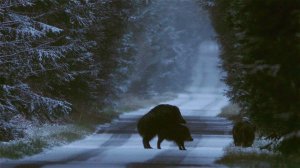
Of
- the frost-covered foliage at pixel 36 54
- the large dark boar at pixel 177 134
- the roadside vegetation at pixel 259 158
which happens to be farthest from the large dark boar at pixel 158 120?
the roadside vegetation at pixel 259 158

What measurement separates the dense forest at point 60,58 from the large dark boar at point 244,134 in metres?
5.04

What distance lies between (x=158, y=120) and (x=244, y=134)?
255 centimetres

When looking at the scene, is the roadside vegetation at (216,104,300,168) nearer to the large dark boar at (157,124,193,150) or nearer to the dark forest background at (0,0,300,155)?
the dark forest background at (0,0,300,155)

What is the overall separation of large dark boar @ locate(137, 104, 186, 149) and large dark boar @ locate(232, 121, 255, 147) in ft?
5.69

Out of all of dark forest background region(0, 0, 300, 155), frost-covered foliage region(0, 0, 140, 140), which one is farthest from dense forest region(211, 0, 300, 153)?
frost-covered foliage region(0, 0, 140, 140)

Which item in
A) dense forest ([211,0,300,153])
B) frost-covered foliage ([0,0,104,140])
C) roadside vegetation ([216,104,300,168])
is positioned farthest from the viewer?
frost-covered foliage ([0,0,104,140])

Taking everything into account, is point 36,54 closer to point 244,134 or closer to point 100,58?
point 244,134

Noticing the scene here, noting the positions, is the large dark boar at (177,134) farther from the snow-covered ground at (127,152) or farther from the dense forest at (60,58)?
the dense forest at (60,58)

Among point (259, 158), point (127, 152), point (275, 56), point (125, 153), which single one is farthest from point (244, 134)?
point (275, 56)

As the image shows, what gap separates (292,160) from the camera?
20.8 meters

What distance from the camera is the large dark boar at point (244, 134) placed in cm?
2884

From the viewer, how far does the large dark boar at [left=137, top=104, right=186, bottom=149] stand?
28.4 meters

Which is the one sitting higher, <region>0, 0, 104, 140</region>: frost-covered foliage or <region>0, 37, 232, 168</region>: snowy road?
<region>0, 0, 104, 140</region>: frost-covered foliage

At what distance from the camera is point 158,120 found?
28562 millimetres
